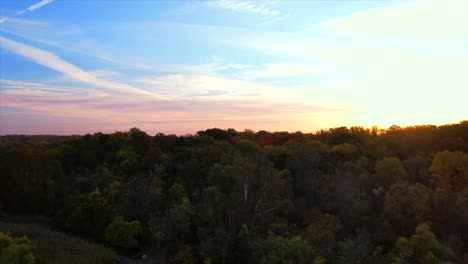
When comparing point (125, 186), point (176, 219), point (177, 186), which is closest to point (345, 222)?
point (176, 219)

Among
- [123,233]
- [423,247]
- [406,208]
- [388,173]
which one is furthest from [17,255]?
[388,173]

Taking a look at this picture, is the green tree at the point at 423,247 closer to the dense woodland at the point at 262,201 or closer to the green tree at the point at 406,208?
the dense woodland at the point at 262,201

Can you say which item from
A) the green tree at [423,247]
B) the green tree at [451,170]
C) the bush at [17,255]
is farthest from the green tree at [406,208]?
the bush at [17,255]

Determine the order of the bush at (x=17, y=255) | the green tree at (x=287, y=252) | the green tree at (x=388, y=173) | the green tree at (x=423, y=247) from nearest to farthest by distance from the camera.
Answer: the green tree at (x=287, y=252) → the bush at (x=17, y=255) → the green tree at (x=423, y=247) → the green tree at (x=388, y=173)

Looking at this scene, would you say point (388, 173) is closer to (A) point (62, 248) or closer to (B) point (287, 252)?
(B) point (287, 252)

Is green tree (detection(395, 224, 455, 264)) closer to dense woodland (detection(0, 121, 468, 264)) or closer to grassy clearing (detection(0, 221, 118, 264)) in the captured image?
dense woodland (detection(0, 121, 468, 264))

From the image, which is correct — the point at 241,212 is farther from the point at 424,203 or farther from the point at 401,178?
the point at 401,178
